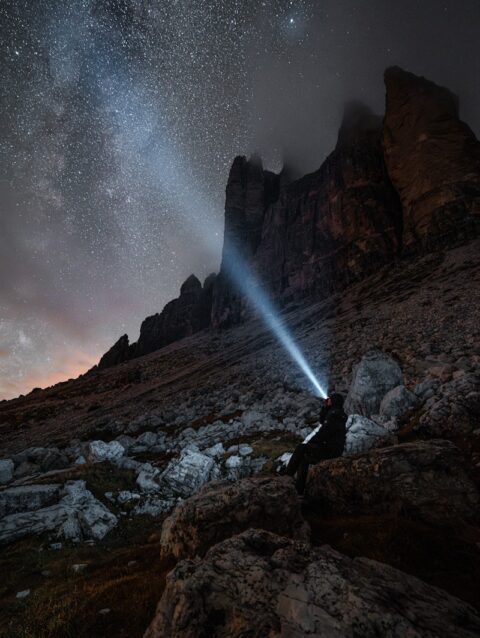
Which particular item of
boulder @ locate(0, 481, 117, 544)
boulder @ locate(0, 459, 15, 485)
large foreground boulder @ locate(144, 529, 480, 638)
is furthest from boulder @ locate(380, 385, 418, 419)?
boulder @ locate(0, 459, 15, 485)

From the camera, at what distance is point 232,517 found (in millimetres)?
5352

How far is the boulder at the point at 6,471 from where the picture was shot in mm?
12914

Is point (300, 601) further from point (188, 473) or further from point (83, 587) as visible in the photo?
point (188, 473)

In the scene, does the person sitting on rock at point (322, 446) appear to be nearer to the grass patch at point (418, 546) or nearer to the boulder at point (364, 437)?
the boulder at point (364, 437)

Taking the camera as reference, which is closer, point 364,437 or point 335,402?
point 335,402

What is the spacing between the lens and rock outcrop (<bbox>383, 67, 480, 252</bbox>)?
52906 millimetres

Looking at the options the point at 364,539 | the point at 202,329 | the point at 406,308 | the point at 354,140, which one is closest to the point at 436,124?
the point at 354,140

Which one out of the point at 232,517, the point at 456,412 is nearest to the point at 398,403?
the point at 456,412

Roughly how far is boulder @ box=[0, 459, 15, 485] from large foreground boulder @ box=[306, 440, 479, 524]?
43.7 feet

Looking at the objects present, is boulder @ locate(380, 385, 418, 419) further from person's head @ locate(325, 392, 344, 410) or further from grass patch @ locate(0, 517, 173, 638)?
grass patch @ locate(0, 517, 173, 638)

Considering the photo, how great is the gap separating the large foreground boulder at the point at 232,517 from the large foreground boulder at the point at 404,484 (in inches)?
56.1

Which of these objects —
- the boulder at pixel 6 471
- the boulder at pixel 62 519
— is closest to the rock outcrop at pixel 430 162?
the boulder at pixel 62 519

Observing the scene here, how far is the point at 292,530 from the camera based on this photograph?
523 cm

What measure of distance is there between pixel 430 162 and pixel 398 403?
2578 inches
